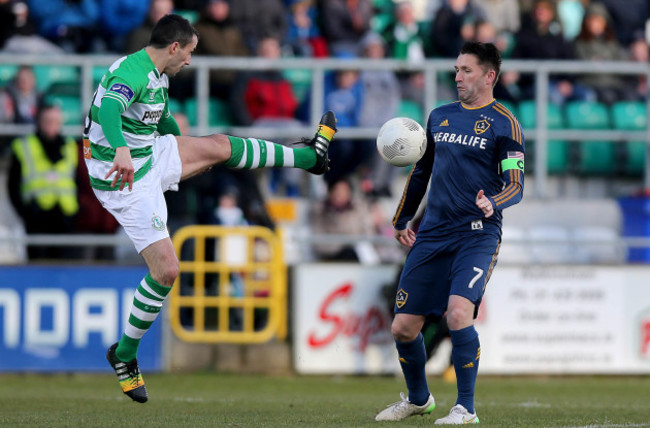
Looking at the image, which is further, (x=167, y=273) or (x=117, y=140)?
(x=167, y=273)

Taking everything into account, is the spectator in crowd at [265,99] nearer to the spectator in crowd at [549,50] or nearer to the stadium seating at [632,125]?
the spectator in crowd at [549,50]

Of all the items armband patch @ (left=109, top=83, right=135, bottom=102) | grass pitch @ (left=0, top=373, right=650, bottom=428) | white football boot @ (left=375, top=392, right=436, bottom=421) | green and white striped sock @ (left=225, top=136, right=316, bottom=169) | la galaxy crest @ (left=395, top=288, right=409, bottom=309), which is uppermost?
armband patch @ (left=109, top=83, right=135, bottom=102)

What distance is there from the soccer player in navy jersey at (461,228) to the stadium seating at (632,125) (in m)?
8.19

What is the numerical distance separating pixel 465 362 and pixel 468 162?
50.3 inches

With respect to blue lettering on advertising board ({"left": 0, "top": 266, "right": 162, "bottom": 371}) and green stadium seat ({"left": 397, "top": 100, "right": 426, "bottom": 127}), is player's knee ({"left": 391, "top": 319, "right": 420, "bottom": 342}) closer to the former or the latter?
blue lettering on advertising board ({"left": 0, "top": 266, "right": 162, "bottom": 371})

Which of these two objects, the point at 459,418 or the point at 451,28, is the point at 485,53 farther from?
the point at 451,28

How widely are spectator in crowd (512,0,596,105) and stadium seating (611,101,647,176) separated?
400mm

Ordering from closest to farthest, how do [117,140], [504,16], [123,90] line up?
1. [117,140]
2. [123,90]
3. [504,16]

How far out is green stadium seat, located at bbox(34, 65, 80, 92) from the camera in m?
13.9

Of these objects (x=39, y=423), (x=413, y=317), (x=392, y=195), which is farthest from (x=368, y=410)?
(x=392, y=195)

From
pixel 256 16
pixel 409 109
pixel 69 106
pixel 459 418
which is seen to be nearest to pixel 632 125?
pixel 409 109

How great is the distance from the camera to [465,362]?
7453mm

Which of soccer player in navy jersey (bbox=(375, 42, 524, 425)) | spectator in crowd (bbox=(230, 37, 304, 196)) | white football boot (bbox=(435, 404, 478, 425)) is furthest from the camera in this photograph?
spectator in crowd (bbox=(230, 37, 304, 196))

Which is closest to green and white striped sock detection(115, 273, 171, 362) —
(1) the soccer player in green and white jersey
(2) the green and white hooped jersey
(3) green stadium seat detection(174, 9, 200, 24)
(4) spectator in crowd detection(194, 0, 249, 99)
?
(1) the soccer player in green and white jersey
